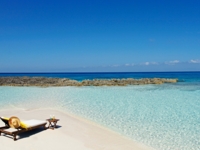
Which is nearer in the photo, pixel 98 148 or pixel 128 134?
pixel 98 148

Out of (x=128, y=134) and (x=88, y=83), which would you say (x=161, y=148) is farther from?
(x=88, y=83)

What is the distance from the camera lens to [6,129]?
32.1ft

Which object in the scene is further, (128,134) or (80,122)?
(80,122)

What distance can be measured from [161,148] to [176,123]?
4160mm


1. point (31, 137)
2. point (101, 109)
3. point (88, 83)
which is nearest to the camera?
point (31, 137)

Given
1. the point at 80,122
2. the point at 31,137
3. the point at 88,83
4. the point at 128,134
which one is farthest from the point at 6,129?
the point at 88,83

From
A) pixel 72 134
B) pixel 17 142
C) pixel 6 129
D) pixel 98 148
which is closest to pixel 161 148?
pixel 98 148

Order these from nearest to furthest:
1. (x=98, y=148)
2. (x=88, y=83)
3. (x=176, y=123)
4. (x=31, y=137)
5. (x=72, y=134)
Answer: (x=98, y=148), (x=31, y=137), (x=72, y=134), (x=176, y=123), (x=88, y=83)

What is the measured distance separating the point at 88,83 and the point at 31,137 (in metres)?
31.8

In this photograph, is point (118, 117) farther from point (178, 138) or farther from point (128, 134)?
point (178, 138)

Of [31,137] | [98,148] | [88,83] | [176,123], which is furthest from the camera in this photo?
[88,83]

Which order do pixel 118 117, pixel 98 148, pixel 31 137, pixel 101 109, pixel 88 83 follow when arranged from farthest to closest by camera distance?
pixel 88 83 < pixel 101 109 < pixel 118 117 < pixel 31 137 < pixel 98 148

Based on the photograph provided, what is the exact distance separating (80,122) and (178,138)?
5.50 m

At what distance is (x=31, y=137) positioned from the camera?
8992 millimetres
